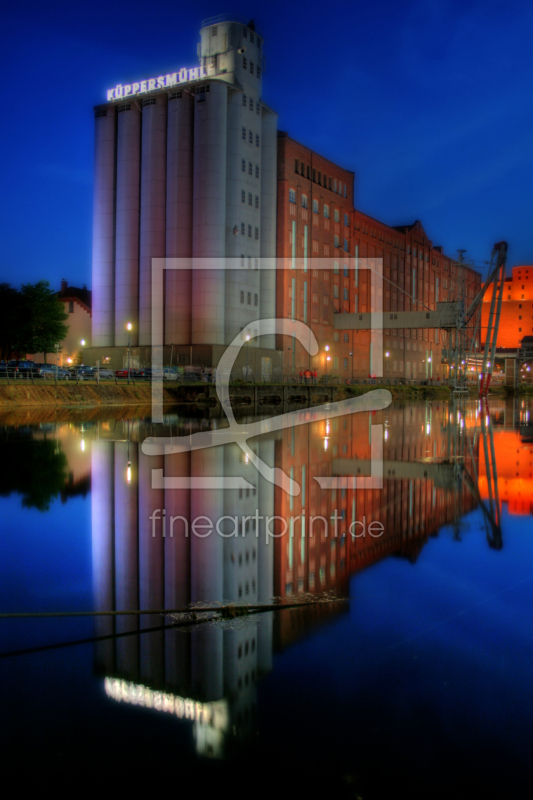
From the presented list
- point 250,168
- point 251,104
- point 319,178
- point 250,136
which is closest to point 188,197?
point 250,168

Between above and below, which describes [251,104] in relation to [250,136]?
above

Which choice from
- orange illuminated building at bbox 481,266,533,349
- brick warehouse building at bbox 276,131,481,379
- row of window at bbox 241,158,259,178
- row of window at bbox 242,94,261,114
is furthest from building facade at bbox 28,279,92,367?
orange illuminated building at bbox 481,266,533,349

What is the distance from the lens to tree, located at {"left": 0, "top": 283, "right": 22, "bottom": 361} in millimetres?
80250

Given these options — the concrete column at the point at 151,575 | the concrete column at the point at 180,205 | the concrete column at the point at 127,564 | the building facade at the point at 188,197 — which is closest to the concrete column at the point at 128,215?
the building facade at the point at 188,197

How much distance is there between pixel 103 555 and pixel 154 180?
2661 inches

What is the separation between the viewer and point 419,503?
42.9ft

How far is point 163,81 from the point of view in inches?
2783

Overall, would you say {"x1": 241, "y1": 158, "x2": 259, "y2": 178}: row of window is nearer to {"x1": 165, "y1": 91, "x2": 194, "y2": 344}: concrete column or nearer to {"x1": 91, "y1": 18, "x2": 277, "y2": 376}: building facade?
{"x1": 91, "y1": 18, "x2": 277, "y2": 376}: building facade

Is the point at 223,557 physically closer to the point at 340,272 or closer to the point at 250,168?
the point at 250,168

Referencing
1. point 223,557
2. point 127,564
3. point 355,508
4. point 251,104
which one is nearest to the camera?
point 127,564

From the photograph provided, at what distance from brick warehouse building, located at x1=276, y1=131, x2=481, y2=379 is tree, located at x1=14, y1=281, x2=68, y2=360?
28.3 meters

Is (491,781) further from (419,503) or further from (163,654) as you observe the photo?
(419,503)

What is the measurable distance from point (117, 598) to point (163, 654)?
1.67 metres

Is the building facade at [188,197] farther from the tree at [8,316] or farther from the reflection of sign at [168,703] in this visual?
the reflection of sign at [168,703]
